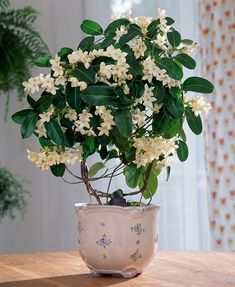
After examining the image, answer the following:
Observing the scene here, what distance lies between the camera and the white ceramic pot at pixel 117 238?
143cm

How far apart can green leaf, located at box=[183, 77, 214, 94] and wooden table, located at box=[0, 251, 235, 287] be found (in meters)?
0.41

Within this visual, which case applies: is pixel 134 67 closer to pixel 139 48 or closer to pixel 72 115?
pixel 139 48

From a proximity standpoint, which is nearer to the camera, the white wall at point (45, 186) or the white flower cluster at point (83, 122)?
the white flower cluster at point (83, 122)

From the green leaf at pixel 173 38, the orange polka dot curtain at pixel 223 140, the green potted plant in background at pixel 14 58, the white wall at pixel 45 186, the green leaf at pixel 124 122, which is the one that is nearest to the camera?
the green leaf at pixel 124 122

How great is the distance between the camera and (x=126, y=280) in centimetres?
144

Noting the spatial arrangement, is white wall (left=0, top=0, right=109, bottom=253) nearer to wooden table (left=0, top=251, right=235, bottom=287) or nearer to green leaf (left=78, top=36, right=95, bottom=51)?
wooden table (left=0, top=251, right=235, bottom=287)

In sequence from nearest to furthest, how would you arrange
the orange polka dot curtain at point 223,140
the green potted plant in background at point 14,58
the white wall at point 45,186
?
the orange polka dot curtain at point 223,140, the green potted plant in background at point 14,58, the white wall at point 45,186

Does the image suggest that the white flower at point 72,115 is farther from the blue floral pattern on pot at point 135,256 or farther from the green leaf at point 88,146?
the blue floral pattern on pot at point 135,256

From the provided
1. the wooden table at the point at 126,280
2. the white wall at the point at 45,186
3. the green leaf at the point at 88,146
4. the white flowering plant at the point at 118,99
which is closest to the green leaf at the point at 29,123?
the white flowering plant at the point at 118,99

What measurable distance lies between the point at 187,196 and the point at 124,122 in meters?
1.86

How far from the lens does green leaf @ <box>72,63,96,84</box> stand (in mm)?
1372

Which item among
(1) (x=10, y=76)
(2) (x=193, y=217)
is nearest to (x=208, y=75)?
(2) (x=193, y=217)

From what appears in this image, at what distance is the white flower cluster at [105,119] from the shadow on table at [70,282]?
1.07ft

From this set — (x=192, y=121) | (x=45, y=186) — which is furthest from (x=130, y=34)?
(x=45, y=186)
